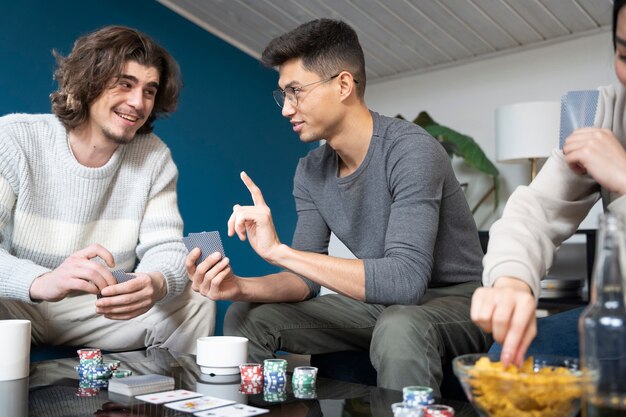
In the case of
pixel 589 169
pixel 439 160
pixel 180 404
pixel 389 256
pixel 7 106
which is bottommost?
pixel 180 404

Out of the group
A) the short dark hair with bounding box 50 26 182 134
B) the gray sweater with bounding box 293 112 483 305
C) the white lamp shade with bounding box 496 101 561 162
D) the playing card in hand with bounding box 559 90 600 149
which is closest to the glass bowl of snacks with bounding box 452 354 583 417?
the playing card in hand with bounding box 559 90 600 149

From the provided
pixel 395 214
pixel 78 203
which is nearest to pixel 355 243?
pixel 395 214

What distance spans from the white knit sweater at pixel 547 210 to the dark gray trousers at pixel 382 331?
13.4 inches

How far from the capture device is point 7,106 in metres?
3.10

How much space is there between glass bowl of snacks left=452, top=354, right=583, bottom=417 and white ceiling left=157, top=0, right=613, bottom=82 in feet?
9.40

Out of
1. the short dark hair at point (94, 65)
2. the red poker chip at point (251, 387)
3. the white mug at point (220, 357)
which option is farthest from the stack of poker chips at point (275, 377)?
the short dark hair at point (94, 65)

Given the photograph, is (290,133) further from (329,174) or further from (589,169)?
(589,169)

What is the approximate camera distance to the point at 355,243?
193 centimetres

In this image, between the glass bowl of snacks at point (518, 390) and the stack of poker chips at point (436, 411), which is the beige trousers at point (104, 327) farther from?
the glass bowl of snacks at point (518, 390)

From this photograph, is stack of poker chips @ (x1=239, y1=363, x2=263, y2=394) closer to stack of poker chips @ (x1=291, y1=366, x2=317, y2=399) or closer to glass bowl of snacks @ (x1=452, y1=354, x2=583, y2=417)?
stack of poker chips @ (x1=291, y1=366, x2=317, y2=399)

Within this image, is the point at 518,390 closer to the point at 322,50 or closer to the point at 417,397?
the point at 417,397

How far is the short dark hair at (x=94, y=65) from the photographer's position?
2.21 meters

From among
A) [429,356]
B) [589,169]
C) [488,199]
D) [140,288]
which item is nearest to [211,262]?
[140,288]

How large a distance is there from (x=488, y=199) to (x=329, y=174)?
200 centimetres
